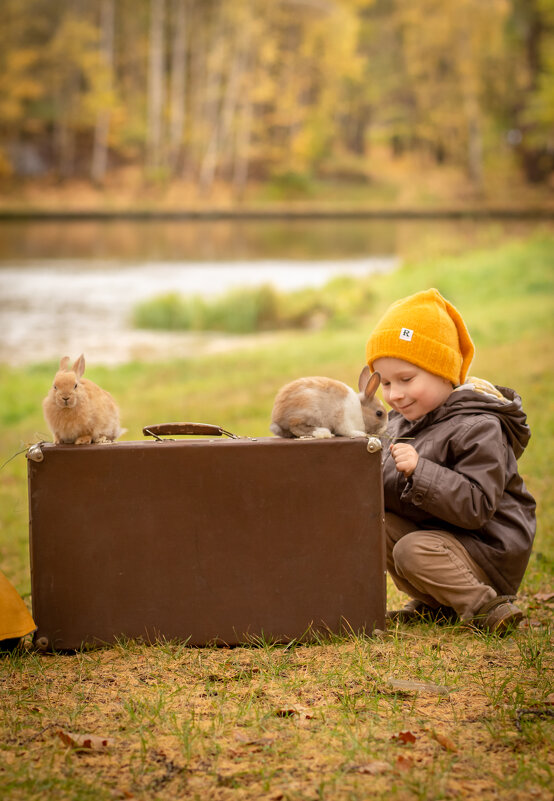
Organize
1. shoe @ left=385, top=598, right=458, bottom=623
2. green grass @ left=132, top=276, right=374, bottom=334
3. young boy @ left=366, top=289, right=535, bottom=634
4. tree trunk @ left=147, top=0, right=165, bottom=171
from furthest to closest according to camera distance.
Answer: green grass @ left=132, top=276, right=374, bottom=334 → tree trunk @ left=147, top=0, right=165, bottom=171 → shoe @ left=385, top=598, right=458, bottom=623 → young boy @ left=366, top=289, right=535, bottom=634

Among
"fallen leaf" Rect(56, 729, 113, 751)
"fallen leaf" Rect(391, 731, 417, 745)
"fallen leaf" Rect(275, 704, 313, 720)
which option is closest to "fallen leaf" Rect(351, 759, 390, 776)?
"fallen leaf" Rect(391, 731, 417, 745)

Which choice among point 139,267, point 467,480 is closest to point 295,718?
point 467,480

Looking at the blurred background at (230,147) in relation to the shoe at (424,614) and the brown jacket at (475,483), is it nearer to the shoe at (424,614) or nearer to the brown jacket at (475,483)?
the shoe at (424,614)

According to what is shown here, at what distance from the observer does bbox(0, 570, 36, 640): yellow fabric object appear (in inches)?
97.2

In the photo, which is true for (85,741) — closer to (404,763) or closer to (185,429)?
(404,763)

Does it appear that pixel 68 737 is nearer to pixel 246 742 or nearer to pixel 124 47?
pixel 246 742

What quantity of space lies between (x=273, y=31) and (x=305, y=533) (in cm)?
960

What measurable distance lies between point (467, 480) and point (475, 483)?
35mm

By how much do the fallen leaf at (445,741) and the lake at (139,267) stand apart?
30.3ft

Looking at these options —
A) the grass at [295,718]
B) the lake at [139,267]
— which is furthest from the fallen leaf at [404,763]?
the lake at [139,267]

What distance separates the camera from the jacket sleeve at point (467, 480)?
2.50 meters

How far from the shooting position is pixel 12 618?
2.49 m

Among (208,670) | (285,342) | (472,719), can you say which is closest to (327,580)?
(208,670)

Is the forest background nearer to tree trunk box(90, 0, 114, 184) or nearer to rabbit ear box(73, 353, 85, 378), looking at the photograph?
tree trunk box(90, 0, 114, 184)
